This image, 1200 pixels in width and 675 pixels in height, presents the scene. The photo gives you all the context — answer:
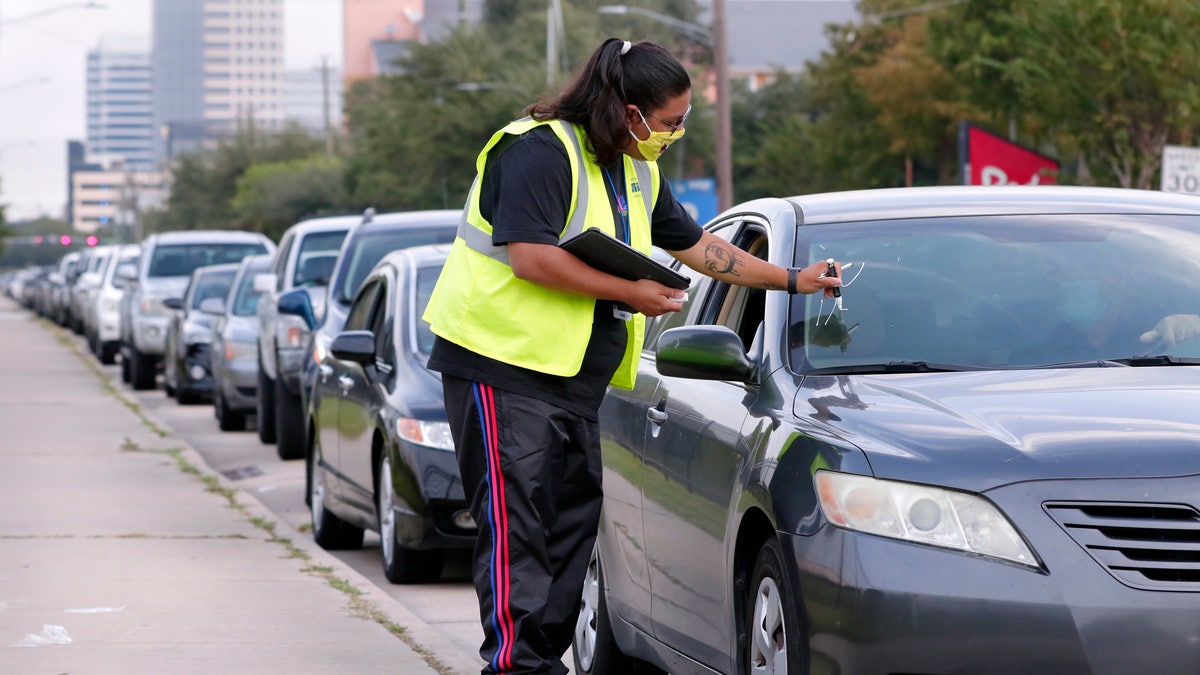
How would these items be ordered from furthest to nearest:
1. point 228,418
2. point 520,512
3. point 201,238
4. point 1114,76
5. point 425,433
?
point 201,238
point 1114,76
point 228,418
point 425,433
point 520,512

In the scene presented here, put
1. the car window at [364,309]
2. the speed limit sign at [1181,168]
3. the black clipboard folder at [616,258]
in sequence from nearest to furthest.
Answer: the black clipboard folder at [616,258], the car window at [364,309], the speed limit sign at [1181,168]

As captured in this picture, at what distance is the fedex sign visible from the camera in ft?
98.6

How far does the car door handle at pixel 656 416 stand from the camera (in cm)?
566

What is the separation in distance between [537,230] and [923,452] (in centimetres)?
119

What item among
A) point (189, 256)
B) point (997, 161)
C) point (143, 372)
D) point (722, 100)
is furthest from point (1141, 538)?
point (722, 100)

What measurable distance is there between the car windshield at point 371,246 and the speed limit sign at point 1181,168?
700 cm

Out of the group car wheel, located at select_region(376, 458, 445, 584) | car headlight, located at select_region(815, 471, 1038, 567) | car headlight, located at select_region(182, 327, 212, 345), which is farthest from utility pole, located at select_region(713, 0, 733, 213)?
car headlight, located at select_region(815, 471, 1038, 567)

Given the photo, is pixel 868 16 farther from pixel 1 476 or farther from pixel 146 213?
pixel 146 213

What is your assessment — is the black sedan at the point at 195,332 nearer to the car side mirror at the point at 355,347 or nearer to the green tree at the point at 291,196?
the car side mirror at the point at 355,347

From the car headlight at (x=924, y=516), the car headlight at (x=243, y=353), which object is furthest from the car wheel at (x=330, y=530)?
the car headlight at (x=243, y=353)

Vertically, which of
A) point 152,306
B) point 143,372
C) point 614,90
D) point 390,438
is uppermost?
point 614,90

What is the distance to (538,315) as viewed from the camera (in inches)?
196

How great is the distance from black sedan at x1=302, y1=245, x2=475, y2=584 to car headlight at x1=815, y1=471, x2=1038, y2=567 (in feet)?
15.7

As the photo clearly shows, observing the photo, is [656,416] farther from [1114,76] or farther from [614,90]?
[1114,76]
